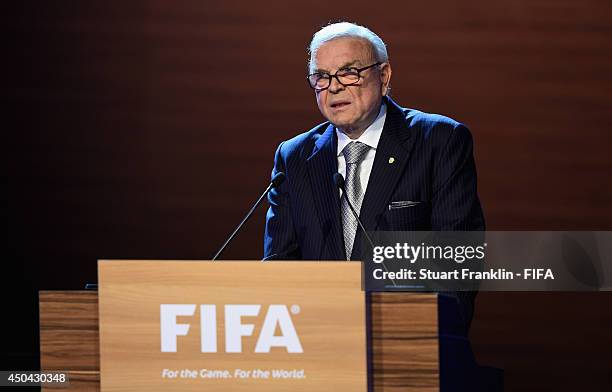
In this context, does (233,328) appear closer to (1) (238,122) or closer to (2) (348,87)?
(2) (348,87)

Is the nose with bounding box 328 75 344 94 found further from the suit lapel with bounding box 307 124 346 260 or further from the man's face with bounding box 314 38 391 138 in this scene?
the suit lapel with bounding box 307 124 346 260


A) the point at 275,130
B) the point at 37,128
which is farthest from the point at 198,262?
the point at 37,128

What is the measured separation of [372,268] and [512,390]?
56.7 inches

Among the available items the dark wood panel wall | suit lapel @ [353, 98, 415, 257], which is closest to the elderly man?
suit lapel @ [353, 98, 415, 257]

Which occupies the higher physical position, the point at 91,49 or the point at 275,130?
the point at 91,49

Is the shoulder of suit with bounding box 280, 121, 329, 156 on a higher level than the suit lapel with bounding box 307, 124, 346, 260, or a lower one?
higher

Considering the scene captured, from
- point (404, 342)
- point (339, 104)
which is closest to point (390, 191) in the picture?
point (339, 104)

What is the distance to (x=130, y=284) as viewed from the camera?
1946 mm

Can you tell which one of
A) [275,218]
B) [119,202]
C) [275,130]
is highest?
[275,130]

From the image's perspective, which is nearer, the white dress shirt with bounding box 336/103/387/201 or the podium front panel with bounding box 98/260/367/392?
the podium front panel with bounding box 98/260/367/392

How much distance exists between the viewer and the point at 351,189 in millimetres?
2938

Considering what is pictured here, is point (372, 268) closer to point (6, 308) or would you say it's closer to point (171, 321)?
point (171, 321)

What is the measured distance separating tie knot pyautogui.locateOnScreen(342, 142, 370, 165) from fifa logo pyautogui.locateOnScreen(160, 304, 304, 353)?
1.13 meters

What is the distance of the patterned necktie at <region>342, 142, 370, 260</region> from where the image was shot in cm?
287
